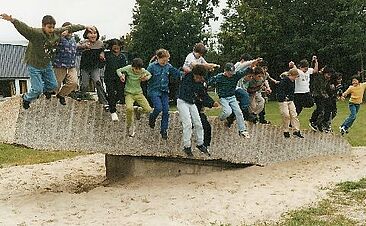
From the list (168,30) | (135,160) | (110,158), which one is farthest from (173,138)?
(168,30)

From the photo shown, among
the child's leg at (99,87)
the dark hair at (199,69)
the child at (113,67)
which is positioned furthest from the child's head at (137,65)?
the dark hair at (199,69)

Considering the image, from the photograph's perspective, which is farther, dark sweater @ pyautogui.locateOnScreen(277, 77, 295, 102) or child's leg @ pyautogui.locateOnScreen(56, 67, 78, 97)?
dark sweater @ pyautogui.locateOnScreen(277, 77, 295, 102)

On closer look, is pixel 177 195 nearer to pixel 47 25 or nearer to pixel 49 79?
pixel 49 79

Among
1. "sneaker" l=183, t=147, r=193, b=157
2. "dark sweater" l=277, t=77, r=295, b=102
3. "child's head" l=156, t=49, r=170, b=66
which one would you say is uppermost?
"child's head" l=156, t=49, r=170, b=66

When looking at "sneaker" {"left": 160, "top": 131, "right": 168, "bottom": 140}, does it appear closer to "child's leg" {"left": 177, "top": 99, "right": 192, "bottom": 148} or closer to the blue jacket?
"child's leg" {"left": 177, "top": 99, "right": 192, "bottom": 148}

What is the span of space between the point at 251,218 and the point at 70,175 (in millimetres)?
6485

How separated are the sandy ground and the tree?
3173 centimetres

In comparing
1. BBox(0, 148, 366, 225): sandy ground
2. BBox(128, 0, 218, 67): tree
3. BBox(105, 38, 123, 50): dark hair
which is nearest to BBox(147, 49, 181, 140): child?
BBox(105, 38, 123, 50): dark hair

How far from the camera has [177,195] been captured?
1038 cm

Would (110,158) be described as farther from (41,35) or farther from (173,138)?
(41,35)

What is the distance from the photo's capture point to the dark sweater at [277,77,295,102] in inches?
484

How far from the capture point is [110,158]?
12867mm

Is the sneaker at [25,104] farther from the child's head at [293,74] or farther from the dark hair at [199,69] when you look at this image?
the child's head at [293,74]

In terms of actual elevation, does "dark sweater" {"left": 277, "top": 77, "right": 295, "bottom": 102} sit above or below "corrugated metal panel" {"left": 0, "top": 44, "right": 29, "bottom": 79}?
below
